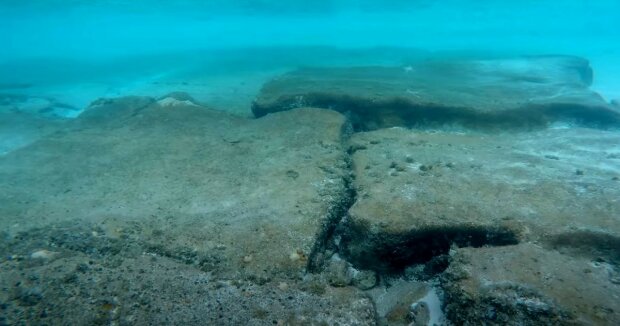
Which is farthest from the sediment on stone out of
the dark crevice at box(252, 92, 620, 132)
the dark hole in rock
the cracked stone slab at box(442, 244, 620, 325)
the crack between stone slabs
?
the dark crevice at box(252, 92, 620, 132)

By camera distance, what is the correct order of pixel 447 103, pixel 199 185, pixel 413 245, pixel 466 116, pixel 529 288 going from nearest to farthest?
pixel 529 288, pixel 413 245, pixel 199 185, pixel 466 116, pixel 447 103

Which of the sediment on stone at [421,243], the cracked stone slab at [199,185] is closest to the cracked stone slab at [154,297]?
the cracked stone slab at [199,185]

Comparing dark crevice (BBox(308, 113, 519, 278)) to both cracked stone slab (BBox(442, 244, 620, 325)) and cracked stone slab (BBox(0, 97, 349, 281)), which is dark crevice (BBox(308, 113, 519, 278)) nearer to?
cracked stone slab (BBox(442, 244, 620, 325))

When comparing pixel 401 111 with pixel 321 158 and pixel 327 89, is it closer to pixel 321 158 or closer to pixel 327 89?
pixel 327 89

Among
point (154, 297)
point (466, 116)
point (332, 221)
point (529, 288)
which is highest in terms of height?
point (466, 116)

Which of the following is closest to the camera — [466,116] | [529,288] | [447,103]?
[529,288]

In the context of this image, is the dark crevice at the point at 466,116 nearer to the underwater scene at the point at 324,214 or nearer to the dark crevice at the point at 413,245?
the underwater scene at the point at 324,214

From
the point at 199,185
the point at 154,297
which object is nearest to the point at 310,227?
the point at 154,297

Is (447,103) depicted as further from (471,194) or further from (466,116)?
(471,194)
